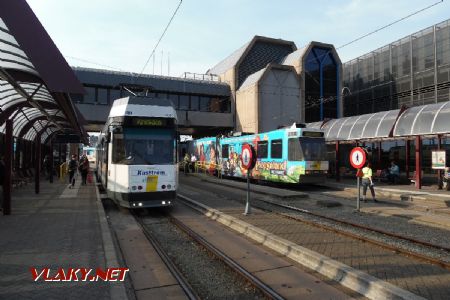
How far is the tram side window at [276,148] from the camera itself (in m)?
20.3

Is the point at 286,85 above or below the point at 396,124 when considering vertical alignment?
above

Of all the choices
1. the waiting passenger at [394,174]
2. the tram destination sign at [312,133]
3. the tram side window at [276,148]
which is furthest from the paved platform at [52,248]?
the waiting passenger at [394,174]

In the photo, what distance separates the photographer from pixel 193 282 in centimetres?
608

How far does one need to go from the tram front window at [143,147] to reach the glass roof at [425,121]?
13641mm

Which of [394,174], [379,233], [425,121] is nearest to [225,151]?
[394,174]

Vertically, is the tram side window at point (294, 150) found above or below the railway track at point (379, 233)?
above

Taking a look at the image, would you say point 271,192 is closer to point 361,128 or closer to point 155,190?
point 155,190

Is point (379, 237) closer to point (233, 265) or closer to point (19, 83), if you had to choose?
point (233, 265)

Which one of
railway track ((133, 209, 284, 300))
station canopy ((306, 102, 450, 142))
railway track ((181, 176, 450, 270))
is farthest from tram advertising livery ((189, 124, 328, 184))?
railway track ((133, 209, 284, 300))

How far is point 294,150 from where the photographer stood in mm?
19391

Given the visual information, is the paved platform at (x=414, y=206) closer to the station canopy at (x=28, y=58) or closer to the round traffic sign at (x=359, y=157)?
the round traffic sign at (x=359, y=157)

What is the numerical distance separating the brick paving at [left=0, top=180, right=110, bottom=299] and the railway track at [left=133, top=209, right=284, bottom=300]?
113 cm

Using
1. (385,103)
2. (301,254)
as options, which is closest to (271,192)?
(301,254)

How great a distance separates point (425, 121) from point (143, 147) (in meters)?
14.8
